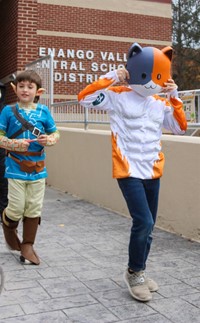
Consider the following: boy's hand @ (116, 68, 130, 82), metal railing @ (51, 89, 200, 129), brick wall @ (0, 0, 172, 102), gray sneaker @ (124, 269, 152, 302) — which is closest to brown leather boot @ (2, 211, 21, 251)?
gray sneaker @ (124, 269, 152, 302)

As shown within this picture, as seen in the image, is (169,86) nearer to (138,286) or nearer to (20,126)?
(20,126)

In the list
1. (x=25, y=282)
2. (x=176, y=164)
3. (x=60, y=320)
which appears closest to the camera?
(x=60, y=320)

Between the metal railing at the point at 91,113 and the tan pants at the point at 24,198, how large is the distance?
2.15 m

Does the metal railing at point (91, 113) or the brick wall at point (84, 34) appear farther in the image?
the brick wall at point (84, 34)

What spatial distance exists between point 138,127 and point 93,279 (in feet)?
4.55

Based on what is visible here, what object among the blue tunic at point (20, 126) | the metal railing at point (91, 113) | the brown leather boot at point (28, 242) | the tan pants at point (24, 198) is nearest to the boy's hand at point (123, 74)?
the blue tunic at point (20, 126)

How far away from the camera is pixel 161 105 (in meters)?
3.68

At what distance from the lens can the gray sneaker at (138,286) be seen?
351 cm

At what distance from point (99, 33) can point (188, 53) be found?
23881 mm

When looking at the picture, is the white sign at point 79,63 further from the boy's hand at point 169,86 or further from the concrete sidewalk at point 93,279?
the boy's hand at point 169,86

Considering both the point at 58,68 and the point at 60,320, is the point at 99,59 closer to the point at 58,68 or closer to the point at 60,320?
the point at 58,68

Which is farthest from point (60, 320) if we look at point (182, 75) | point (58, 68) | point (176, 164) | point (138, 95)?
point (182, 75)

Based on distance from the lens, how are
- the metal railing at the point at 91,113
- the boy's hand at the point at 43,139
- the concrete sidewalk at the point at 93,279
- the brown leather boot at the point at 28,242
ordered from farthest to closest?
the metal railing at the point at 91,113
the brown leather boot at the point at 28,242
the boy's hand at the point at 43,139
the concrete sidewalk at the point at 93,279

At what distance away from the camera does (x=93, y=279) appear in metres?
4.03
